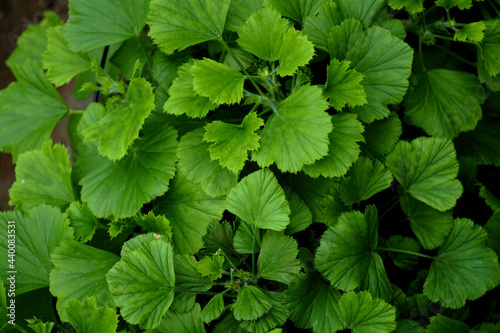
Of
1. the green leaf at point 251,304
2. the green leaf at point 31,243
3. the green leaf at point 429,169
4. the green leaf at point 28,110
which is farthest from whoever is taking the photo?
the green leaf at point 28,110

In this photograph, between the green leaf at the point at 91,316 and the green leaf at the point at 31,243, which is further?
the green leaf at the point at 31,243

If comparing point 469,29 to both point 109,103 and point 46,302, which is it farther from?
point 46,302

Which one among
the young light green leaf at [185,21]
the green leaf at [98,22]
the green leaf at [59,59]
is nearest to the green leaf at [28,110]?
the green leaf at [59,59]

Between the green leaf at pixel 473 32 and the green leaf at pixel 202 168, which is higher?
the green leaf at pixel 473 32

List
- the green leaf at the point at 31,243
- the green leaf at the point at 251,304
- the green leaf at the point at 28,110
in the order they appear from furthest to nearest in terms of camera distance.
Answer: the green leaf at the point at 28,110
the green leaf at the point at 31,243
the green leaf at the point at 251,304

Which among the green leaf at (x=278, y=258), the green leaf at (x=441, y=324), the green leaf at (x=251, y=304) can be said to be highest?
the green leaf at (x=278, y=258)

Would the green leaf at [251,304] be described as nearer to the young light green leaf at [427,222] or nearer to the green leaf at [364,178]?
the green leaf at [364,178]
